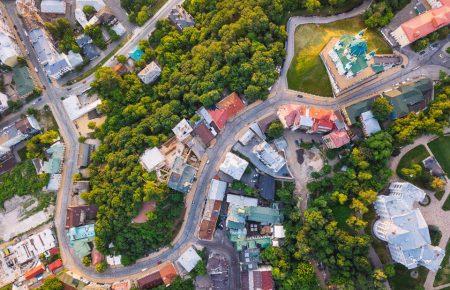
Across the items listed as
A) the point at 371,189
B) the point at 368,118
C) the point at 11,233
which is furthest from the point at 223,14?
the point at 11,233

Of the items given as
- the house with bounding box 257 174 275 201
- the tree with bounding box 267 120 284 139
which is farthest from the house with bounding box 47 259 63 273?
the tree with bounding box 267 120 284 139

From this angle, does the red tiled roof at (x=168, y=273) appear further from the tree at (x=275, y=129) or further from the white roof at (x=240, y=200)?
the tree at (x=275, y=129)

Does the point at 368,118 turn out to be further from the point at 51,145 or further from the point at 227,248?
the point at 51,145

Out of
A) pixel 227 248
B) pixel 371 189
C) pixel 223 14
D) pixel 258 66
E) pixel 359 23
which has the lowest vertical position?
pixel 227 248

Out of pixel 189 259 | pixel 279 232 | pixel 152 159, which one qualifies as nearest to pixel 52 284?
pixel 189 259

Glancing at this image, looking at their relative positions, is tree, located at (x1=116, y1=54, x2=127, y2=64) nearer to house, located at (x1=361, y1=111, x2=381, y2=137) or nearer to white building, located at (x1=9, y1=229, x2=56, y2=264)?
white building, located at (x1=9, y1=229, x2=56, y2=264)

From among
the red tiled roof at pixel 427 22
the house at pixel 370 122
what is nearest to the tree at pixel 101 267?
the house at pixel 370 122
